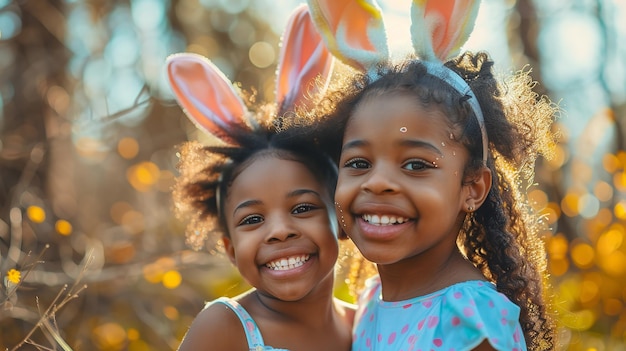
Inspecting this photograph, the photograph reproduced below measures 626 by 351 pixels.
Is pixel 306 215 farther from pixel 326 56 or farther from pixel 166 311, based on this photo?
pixel 166 311

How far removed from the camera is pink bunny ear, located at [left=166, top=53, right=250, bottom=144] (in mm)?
2527

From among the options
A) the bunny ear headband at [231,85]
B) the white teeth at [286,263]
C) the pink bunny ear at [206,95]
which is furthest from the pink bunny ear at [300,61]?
the white teeth at [286,263]

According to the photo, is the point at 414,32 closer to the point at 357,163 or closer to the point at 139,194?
the point at 357,163

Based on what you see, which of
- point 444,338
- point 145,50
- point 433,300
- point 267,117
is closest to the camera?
point 444,338

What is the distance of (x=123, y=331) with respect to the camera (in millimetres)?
4184

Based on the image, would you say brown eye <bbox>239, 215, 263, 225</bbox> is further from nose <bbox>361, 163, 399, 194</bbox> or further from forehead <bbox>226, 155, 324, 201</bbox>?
nose <bbox>361, 163, 399, 194</bbox>

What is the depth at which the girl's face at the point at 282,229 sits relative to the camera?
226cm

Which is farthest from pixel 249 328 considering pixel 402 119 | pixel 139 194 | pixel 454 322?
pixel 139 194

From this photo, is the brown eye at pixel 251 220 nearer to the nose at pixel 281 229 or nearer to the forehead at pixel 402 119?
the nose at pixel 281 229

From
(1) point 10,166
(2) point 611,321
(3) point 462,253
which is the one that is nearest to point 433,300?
(3) point 462,253

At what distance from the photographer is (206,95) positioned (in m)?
2.55

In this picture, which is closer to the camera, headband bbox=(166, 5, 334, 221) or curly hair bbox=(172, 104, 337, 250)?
curly hair bbox=(172, 104, 337, 250)

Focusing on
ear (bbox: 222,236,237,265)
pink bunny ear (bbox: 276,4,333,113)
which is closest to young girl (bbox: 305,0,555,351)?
A: pink bunny ear (bbox: 276,4,333,113)

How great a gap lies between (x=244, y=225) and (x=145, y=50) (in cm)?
474
